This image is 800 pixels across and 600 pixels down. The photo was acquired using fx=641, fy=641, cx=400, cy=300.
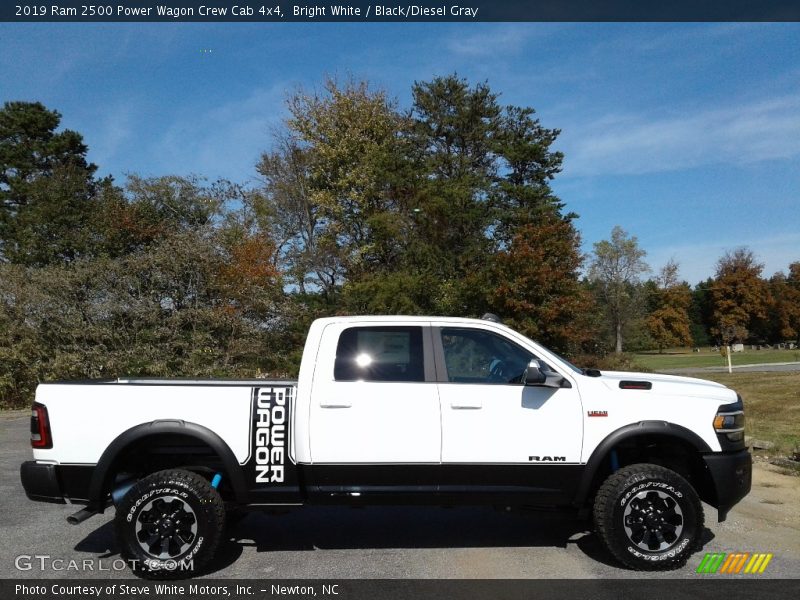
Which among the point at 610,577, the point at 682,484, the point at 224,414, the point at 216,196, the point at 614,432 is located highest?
the point at 216,196

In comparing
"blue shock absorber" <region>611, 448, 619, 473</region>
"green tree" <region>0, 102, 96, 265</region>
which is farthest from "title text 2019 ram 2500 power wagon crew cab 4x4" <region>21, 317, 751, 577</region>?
"green tree" <region>0, 102, 96, 265</region>

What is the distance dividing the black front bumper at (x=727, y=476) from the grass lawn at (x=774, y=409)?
527 centimetres

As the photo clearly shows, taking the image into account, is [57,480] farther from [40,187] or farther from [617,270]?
[617,270]

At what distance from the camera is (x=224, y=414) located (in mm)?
4871

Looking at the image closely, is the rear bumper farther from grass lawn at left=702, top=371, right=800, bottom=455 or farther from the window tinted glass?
grass lawn at left=702, top=371, right=800, bottom=455

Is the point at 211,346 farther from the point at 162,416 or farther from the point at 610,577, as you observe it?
the point at 610,577

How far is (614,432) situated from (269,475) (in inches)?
105

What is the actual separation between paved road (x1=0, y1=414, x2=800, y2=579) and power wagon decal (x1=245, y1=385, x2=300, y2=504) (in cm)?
61

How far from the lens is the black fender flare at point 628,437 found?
16.0 ft

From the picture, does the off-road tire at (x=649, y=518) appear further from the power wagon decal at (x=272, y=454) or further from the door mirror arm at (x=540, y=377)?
the power wagon decal at (x=272, y=454)

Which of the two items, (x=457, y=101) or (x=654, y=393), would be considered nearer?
(x=654, y=393)

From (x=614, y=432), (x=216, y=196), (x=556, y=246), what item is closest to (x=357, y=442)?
(x=614, y=432)

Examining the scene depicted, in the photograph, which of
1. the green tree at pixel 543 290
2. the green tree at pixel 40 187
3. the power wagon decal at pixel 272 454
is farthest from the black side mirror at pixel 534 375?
the green tree at pixel 40 187

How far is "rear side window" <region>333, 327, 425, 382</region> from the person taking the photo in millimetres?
5070
